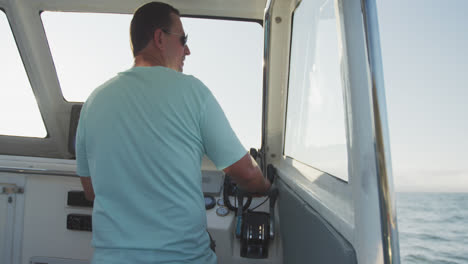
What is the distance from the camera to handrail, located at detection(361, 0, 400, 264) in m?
0.68

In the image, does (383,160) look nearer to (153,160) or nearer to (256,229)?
(153,160)

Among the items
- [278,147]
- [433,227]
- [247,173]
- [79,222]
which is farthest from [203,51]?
[433,227]

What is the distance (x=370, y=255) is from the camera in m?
0.73

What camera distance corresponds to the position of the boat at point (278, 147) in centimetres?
75

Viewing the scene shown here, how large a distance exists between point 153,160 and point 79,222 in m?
1.50

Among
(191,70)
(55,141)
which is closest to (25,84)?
(55,141)

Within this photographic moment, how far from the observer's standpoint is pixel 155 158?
1.13 metres

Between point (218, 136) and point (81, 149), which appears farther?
point (81, 149)

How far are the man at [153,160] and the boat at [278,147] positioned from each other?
1.29 ft

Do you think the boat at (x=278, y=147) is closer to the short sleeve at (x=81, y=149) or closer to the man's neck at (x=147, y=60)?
the man's neck at (x=147, y=60)

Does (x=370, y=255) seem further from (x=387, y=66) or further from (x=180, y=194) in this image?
(x=180, y=194)

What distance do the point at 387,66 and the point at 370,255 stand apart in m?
0.47

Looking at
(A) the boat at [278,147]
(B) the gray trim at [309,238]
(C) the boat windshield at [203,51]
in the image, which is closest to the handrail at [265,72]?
(A) the boat at [278,147]

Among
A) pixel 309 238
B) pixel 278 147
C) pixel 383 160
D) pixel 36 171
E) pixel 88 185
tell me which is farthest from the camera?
pixel 278 147
